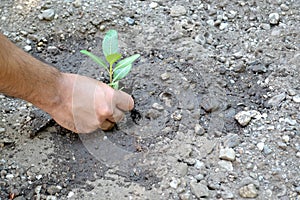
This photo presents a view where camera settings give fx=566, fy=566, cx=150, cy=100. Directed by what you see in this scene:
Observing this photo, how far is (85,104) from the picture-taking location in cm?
158

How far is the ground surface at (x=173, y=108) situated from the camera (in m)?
1.52

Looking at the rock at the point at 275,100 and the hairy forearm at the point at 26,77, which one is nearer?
the hairy forearm at the point at 26,77

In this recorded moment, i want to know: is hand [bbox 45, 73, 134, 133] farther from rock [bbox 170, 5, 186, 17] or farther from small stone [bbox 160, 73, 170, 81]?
rock [bbox 170, 5, 186, 17]

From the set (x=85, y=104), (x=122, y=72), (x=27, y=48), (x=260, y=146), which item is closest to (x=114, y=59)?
(x=122, y=72)

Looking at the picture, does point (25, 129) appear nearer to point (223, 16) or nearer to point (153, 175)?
point (153, 175)

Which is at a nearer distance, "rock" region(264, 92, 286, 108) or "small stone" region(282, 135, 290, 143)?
"small stone" region(282, 135, 290, 143)

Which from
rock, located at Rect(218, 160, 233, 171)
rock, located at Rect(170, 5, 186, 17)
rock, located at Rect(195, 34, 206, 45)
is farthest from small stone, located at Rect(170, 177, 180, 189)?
rock, located at Rect(170, 5, 186, 17)

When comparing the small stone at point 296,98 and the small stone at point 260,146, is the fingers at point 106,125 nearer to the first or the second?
the small stone at point 260,146

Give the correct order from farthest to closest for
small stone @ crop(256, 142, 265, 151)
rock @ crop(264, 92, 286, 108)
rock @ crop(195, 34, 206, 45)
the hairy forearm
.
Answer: rock @ crop(195, 34, 206, 45), rock @ crop(264, 92, 286, 108), small stone @ crop(256, 142, 265, 151), the hairy forearm

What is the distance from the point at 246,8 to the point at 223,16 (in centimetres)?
9

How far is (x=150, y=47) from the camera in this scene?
182 centimetres

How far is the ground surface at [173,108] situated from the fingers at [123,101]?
0.04 meters

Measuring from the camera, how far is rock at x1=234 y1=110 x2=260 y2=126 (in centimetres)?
163

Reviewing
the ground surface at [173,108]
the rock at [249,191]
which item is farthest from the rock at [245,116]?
the rock at [249,191]
